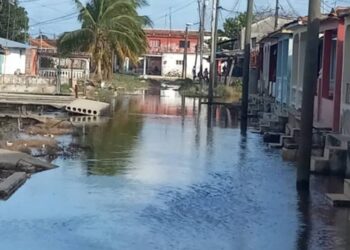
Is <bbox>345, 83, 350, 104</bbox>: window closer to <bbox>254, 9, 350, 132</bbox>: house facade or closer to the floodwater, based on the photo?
<bbox>254, 9, 350, 132</bbox>: house facade

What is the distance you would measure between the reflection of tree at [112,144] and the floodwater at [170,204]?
4 centimetres

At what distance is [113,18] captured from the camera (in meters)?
53.8

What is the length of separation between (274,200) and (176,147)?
760 cm

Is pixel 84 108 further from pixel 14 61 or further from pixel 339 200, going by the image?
pixel 14 61

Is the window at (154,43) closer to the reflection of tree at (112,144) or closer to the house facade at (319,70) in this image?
the house facade at (319,70)

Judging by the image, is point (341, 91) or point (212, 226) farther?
point (341, 91)

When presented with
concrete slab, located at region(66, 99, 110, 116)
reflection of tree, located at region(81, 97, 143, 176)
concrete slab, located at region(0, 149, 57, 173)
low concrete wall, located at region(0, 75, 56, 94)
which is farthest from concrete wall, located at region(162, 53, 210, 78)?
concrete slab, located at region(0, 149, 57, 173)

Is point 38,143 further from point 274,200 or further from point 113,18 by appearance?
point 113,18

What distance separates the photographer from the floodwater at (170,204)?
354 inches

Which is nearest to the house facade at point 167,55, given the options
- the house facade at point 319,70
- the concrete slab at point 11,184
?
the house facade at point 319,70

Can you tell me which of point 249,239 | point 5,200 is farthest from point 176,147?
point 249,239

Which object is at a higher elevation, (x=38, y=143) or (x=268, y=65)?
(x=268, y=65)

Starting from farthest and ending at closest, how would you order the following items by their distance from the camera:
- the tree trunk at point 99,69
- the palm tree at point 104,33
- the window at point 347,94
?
the tree trunk at point 99,69
the palm tree at point 104,33
the window at point 347,94

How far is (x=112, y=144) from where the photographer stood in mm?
19438
